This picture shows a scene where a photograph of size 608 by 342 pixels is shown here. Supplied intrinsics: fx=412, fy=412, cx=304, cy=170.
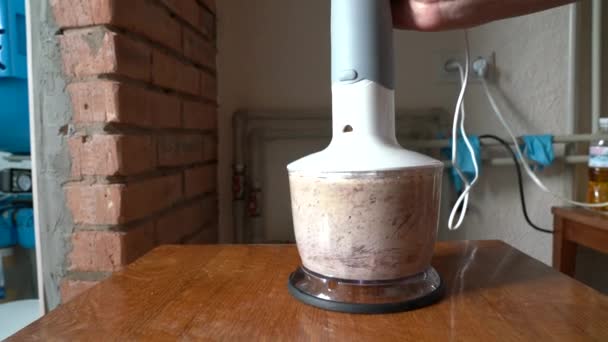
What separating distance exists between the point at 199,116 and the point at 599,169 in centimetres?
102

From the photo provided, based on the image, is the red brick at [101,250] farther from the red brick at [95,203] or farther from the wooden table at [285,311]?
the wooden table at [285,311]

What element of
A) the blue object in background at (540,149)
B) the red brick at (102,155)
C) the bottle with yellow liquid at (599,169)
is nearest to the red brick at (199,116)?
the red brick at (102,155)

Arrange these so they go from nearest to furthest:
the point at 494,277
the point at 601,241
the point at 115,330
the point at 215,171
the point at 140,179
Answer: the point at 115,330
the point at 494,277
the point at 140,179
the point at 601,241
the point at 215,171

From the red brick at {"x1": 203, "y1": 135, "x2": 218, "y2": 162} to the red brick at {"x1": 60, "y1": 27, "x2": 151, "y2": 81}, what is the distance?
382 mm

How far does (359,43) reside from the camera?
40cm

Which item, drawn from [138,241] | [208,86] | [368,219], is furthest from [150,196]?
[368,219]

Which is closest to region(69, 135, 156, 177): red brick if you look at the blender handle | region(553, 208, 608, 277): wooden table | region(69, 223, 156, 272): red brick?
region(69, 223, 156, 272): red brick

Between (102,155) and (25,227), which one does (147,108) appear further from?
(25,227)

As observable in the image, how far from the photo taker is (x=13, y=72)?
0.71m

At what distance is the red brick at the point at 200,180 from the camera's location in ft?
3.13

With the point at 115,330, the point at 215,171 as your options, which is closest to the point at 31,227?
the point at 215,171

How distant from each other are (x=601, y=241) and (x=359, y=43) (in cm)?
84

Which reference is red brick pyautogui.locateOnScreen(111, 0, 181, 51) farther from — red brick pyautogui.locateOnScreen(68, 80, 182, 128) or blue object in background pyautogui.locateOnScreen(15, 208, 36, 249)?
blue object in background pyautogui.locateOnScreen(15, 208, 36, 249)

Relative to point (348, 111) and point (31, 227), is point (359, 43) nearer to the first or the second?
point (348, 111)
